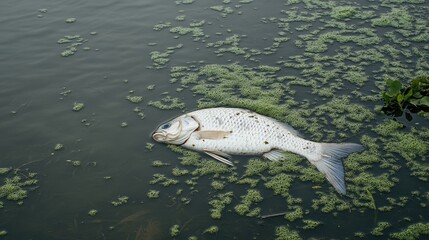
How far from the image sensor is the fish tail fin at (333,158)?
14.6 feet

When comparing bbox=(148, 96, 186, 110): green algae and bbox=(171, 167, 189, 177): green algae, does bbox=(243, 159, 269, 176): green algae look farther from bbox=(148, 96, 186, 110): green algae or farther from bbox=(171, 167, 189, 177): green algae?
bbox=(148, 96, 186, 110): green algae

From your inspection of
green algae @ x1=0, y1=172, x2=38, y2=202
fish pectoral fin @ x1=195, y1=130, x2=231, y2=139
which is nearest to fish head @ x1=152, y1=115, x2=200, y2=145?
fish pectoral fin @ x1=195, y1=130, x2=231, y2=139

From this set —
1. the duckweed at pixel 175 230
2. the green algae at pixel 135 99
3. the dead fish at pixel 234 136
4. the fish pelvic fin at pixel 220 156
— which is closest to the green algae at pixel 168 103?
the green algae at pixel 135 99

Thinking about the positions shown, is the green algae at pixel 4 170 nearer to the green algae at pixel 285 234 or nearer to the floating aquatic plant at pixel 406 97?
the green algae at pixel 285 234

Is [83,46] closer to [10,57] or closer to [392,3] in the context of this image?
[10,57]

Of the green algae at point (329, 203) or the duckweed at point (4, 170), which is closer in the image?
the green algae at point (329, 203)

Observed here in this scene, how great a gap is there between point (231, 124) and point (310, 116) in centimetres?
103

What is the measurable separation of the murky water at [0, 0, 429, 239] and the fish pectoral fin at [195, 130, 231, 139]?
1.19 feet

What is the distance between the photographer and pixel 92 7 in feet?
30.4

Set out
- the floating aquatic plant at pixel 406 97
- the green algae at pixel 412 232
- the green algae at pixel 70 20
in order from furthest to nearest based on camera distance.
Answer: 1. the green algae at pixel 70 20
2. the floating aquatic plant at pixel 406 97
3. the green algae at pixel 412 232

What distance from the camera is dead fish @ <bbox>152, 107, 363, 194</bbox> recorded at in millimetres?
4875

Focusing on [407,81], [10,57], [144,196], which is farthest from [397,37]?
[10,57]

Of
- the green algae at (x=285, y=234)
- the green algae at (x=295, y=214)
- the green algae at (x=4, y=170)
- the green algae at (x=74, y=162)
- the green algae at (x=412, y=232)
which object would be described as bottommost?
the green algae at (x=4, y=170)

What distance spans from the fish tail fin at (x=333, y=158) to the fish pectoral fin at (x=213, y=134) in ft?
3.22
